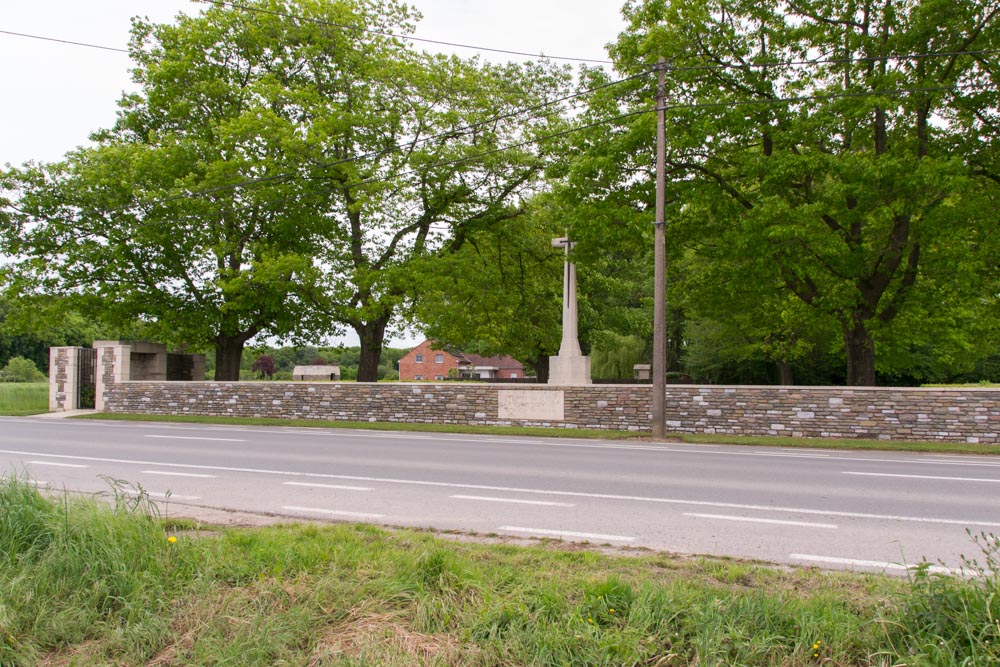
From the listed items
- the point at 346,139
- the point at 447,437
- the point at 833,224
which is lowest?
the point at 447,437

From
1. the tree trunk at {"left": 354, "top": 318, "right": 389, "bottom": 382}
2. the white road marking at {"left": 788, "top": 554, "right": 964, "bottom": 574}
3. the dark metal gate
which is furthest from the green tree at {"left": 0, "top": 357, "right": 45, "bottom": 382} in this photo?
the white road marking at {"left": 788, "top": 554, "right": 964, "bottom": 574}

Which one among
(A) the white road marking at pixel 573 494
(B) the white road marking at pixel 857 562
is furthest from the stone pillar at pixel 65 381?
(B) the white road marking at pixel 857 562

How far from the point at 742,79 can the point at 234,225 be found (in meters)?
18.2

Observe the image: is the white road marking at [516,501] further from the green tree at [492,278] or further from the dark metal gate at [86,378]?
the dark metal gate at [86,378]

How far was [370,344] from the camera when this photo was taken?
26422mm

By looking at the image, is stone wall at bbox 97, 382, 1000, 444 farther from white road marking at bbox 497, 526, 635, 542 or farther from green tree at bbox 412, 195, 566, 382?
white road marking at bbox 497, 526, 635, 542

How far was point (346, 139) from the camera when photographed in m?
24.9

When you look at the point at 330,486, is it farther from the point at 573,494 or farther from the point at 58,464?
the point at 58,464

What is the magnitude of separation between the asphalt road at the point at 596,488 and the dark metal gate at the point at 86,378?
13.4m

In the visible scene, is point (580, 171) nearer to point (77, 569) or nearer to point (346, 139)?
point (346, 139)

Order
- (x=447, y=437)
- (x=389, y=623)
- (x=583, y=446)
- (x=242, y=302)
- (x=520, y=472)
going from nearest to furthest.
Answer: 1. (x=389, y=623)
2. (x=520, y=472)
3. (x=583, y=446)
4. (x=447, y=437)
5. (x=242, y=302)

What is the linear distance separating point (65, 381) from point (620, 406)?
21221mm

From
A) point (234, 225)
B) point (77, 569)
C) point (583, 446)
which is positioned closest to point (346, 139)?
point (234, 225)

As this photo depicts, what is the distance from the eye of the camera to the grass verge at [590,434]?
14258 millimetres
